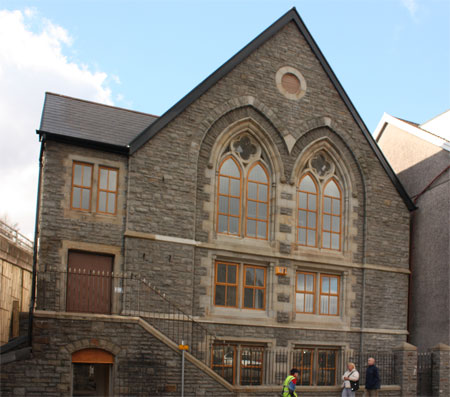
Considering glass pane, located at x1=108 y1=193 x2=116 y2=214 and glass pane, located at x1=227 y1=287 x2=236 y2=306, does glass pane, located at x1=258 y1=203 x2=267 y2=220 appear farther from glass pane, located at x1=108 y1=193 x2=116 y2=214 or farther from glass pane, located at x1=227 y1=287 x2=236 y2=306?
glass pane, located at x1=108 y1=193 x2=116 y2=214

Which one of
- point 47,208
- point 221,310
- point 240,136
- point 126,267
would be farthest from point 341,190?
point 47,208

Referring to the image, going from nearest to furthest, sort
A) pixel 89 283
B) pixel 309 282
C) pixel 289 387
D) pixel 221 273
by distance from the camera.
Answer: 1. pixel 289 387
2. pixel 89 283
3. pixel 221 273
4. pixel 309 282

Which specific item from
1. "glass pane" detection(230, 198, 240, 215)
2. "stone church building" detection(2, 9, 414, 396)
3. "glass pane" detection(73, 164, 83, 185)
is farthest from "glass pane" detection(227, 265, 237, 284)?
"glass pane" detection(73, 164, 83, 185)

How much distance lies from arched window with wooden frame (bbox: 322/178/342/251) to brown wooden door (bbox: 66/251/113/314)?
7349mm

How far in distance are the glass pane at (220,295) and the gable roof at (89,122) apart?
4907 millimetres

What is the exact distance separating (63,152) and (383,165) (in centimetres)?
1098

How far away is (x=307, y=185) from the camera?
22.1 metres

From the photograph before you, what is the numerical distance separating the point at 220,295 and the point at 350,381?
14.5ft

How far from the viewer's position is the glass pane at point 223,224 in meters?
20.4

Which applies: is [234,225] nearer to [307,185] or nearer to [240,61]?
[307,185]

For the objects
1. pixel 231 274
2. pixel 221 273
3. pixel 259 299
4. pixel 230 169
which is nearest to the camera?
pixel 221 273

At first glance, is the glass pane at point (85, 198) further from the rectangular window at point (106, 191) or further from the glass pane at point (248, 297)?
the glass pane at point (248, 297)

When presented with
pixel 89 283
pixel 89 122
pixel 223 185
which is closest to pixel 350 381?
pixel 223 185

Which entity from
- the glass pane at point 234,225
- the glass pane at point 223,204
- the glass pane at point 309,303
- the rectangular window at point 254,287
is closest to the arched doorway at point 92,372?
the rectangular window at point 254,287
